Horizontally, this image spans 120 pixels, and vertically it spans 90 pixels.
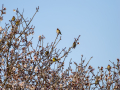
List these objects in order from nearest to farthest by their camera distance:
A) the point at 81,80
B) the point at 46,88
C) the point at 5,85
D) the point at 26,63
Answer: the point at 5,85
the point at 46,88
the point at 26,63
the point at 81,80

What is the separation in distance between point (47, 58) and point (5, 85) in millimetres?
1840

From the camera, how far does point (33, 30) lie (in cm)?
701

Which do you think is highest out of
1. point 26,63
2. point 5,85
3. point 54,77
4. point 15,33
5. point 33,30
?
point 33,30

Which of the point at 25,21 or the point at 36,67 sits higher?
the point at 25,21

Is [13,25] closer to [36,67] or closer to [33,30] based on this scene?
[33,30]

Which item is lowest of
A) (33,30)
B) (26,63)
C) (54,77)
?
(54,77)

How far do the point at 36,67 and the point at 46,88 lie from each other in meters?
0.90

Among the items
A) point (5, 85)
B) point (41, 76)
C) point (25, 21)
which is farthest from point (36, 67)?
point (25, 21)

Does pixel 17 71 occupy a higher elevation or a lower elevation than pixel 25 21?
lower

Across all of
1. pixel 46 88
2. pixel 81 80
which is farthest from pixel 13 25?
pixel 81 80

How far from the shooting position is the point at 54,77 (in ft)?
21.7

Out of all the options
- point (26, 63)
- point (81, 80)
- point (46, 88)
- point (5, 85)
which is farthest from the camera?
point (81, 80)

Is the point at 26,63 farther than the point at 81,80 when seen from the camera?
No

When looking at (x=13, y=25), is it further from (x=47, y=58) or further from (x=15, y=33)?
(x=47, y=58)
